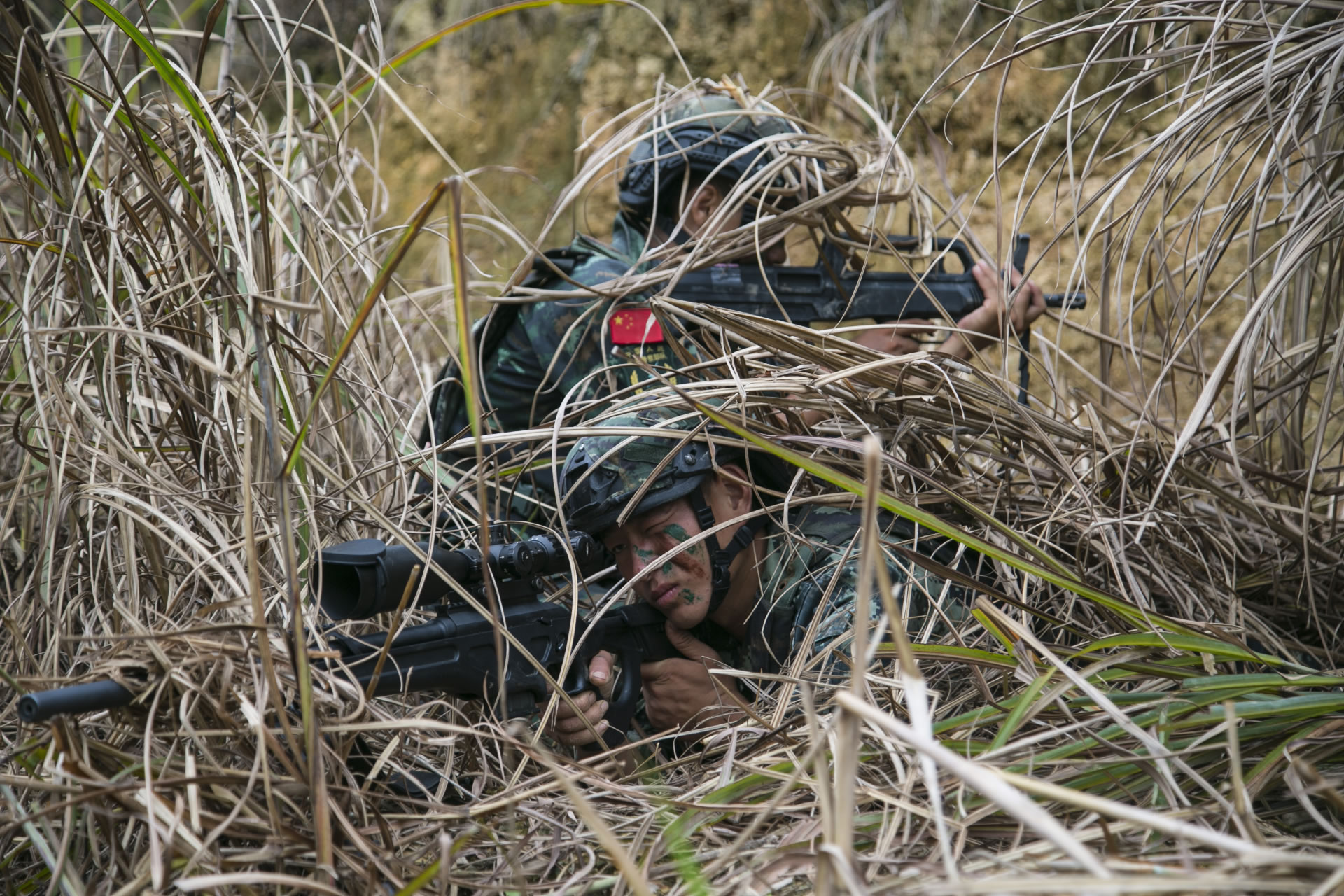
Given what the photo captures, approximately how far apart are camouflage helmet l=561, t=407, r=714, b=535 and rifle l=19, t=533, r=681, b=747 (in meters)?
0.10

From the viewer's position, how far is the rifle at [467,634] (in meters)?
1.56

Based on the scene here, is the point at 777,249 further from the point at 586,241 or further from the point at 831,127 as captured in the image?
the point at 831,127

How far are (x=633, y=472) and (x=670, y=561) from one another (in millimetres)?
225

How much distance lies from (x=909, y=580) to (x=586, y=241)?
2080 millimetres

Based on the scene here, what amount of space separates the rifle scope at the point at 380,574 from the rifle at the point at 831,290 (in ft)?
5.13

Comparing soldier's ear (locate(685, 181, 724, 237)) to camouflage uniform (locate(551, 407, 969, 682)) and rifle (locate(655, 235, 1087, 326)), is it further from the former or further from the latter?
camouflage uniform (locate(551, 407, 969, 682))

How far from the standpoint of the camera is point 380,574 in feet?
5.12

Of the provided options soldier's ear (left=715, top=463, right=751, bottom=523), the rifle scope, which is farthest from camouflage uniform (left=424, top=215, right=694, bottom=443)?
the rifle scope

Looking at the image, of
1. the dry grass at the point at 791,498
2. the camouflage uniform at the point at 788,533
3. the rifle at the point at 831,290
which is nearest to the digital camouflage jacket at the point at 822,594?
the camouflage uniform at the point at 788,533

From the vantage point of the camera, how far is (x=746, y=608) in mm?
2455

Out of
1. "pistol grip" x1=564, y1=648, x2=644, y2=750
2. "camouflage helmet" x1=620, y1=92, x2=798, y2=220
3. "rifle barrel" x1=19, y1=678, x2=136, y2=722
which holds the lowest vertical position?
"pistol grip" x1=564, y1=648, x2=644, y2=750

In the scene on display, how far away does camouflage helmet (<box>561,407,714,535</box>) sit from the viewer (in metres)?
2.14

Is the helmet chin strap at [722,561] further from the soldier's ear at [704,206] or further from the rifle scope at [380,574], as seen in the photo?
the soldier's ear at [704,206]

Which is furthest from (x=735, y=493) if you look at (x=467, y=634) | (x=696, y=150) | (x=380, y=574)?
(x=696, y=150)
